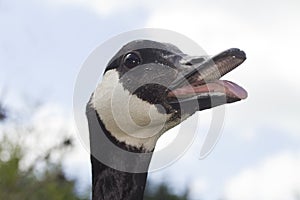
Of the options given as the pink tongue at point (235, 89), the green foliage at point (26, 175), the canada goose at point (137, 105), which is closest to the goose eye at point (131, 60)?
the canada goose at point (137, 105)

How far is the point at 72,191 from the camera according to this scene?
20438mm

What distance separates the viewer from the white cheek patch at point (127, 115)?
203 inches

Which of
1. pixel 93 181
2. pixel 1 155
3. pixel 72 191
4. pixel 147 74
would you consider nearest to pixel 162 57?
pixel 147 74

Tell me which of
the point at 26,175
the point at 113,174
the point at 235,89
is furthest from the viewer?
the point at 26,175

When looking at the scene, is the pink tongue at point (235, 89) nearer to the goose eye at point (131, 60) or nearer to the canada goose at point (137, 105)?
the canada goose at point (137, 105)

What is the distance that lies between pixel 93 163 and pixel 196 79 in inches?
37.9

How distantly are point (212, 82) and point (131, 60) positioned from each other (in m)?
0.65

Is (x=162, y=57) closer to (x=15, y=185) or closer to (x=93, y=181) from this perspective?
(x=93, y=181)

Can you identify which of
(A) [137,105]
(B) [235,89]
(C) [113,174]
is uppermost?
(A) [137,105]

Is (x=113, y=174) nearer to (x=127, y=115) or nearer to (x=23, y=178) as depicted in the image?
(x=127, y=115)

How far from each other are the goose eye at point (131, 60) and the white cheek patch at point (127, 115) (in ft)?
0.33

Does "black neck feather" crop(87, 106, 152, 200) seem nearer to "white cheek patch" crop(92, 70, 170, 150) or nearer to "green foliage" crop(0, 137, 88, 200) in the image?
"white cheek patch" crop(92, 70, 170, 150)

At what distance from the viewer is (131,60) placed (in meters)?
5.27

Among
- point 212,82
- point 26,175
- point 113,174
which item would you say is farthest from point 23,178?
point 212,82
